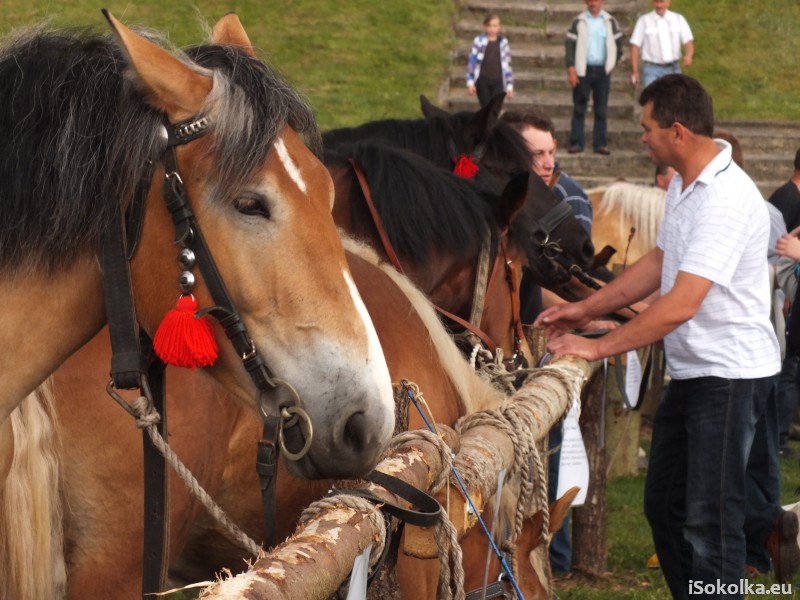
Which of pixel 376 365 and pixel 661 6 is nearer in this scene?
pixel 376 365

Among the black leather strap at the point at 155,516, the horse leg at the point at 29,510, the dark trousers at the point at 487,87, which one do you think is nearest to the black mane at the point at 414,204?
the horse leg at the point at 29,510

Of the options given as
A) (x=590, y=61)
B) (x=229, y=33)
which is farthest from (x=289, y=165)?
(x=590, y=61)

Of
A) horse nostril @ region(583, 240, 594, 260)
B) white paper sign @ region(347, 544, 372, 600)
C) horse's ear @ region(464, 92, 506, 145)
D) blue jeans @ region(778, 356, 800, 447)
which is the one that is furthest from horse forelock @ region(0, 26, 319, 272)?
blue jeans @ region(778, 356, 800, 447)

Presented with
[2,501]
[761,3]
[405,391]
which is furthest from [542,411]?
[761,3]

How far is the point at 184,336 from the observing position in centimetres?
195

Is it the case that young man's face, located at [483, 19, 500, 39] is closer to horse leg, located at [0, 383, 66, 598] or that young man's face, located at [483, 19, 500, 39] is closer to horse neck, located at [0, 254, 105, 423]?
horse leg, located at [0, 383, 66, 598]

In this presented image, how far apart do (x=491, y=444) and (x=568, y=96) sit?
46.4ft

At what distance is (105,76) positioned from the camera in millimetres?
2045

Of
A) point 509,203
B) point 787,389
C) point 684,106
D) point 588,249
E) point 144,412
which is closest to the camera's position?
point 144,412

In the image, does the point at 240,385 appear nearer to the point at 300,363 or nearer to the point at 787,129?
the point at 300,363

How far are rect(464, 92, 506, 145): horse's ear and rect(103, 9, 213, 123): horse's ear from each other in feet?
9.84

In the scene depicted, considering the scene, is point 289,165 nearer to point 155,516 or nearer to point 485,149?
point 155,516

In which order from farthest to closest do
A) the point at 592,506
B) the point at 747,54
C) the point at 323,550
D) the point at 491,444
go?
the point at 747,54 → the point at 592,506 → the point at 491,444 → the point at 323,550

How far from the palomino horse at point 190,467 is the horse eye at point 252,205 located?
2.19 feet
